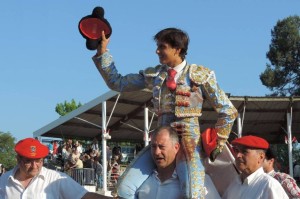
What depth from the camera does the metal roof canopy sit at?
83.0 feet

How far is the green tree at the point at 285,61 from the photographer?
48562 mm

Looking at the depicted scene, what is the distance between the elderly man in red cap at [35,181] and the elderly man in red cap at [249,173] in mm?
1316

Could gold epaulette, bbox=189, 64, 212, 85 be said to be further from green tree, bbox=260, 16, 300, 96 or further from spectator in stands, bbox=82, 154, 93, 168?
green tree, bbox=260, 16, 300, 96

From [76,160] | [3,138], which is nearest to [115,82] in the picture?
[76,160]

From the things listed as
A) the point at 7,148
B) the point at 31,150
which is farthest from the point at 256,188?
the point at 7,148

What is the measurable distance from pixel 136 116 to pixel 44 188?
22500 mm

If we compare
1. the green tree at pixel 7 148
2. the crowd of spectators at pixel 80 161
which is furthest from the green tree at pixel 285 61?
the green tree at pixel 7 148

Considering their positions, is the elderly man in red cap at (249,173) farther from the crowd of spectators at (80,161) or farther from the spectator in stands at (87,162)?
the spectator in stands at (87,162)

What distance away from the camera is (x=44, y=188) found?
19.7 feet

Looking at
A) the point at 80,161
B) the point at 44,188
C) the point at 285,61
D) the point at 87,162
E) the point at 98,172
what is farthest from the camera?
the point at 285,61

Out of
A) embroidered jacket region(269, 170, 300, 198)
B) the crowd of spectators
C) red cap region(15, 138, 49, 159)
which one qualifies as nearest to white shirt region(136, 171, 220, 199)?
red cap region(15, 138, 49, 159)

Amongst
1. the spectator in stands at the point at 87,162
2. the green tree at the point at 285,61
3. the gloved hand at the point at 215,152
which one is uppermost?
the green tree at the point at 285,61

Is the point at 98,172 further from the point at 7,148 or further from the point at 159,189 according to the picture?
the point at 7,148

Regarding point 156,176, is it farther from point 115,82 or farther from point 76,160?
point 76,160
